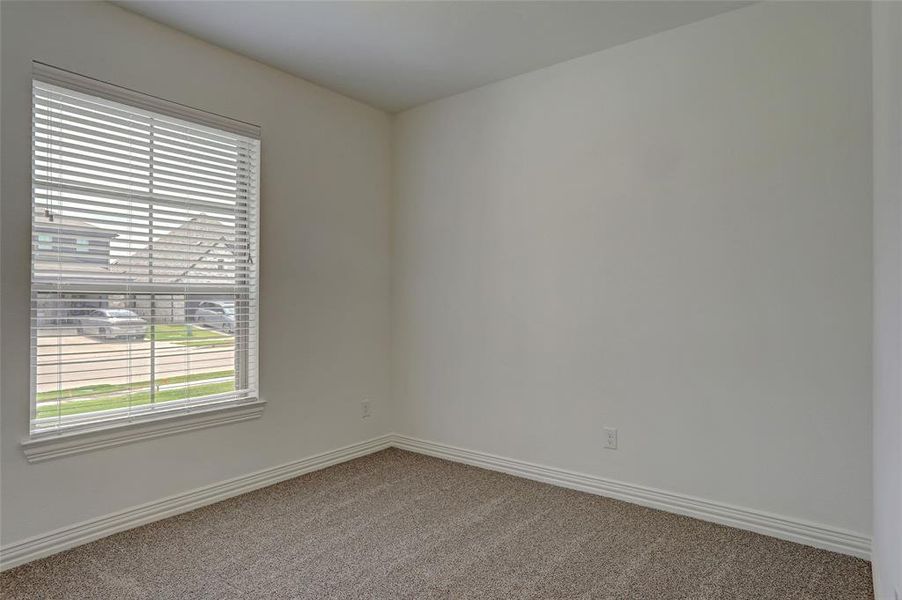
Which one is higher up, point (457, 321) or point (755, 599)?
point (457, 321)

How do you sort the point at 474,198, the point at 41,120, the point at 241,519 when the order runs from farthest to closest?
the point at 474,198, the point at 241,519, the point at 41,120

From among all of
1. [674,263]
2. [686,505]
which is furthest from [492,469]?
[674,263]

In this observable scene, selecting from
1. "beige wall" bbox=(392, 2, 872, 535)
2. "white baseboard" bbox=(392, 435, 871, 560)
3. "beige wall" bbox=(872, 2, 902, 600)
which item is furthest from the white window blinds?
"beige wall" bbox=(872, 2, 902, 600)

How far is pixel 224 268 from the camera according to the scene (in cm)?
308

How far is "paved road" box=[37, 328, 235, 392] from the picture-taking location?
2.38 m

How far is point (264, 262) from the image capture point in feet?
10.6

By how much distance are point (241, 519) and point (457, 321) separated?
1.77 m

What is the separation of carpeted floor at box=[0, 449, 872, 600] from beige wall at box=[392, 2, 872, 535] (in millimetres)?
342

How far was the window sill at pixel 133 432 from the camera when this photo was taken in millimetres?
2334

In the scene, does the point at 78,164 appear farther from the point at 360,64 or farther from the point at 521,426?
the point at 521,426

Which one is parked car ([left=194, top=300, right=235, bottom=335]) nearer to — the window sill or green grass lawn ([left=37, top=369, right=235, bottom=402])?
green grass lawn ([left=37, top=369, right=235, bottom=402])

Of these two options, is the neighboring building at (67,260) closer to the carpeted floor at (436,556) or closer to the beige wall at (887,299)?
the carpeted floor at (436,556)

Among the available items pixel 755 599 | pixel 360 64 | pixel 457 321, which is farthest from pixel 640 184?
pixel 755 599

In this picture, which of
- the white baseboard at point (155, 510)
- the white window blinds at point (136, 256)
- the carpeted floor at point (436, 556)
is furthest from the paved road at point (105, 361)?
the carpeted floor at point (436, 556)
